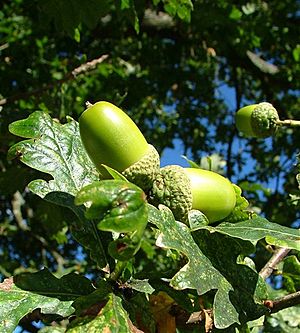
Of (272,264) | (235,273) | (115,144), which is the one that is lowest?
(272,264)

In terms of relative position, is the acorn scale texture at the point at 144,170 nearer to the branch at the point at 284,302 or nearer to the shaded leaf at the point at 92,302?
the shaded leaf at the point at 92,302

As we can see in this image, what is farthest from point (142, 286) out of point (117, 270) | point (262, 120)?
point (262, 120)

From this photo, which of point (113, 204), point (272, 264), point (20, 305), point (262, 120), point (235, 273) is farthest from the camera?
point (262, 120)

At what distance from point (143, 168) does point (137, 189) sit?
0.66 ft

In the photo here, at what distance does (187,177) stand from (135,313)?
256 millimetres

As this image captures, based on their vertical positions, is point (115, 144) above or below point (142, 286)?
above

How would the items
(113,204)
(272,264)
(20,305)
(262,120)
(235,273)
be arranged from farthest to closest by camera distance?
1. (262,120)
2. (272,264)
3. (235,273)
4. (20,305)
5. (113,204)

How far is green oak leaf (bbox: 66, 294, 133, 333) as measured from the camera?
35.6 inches

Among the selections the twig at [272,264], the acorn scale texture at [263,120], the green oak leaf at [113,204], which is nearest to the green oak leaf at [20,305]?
the green oak leaf at [113,204]

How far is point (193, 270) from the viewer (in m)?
0.99

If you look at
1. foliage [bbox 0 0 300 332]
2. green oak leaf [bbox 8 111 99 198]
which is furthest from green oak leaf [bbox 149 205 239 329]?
green oak leaf [bbox 8 111 99 198]

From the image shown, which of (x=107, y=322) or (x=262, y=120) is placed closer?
(x=107, y=322)

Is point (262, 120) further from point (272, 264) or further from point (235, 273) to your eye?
point (235, 273)

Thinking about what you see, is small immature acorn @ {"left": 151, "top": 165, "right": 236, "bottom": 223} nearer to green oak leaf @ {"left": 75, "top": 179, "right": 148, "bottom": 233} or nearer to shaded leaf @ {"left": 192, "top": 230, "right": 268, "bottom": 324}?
shaded leaf @ {"left": 192, "top": 230, "right": 268, "bottom": 324}
